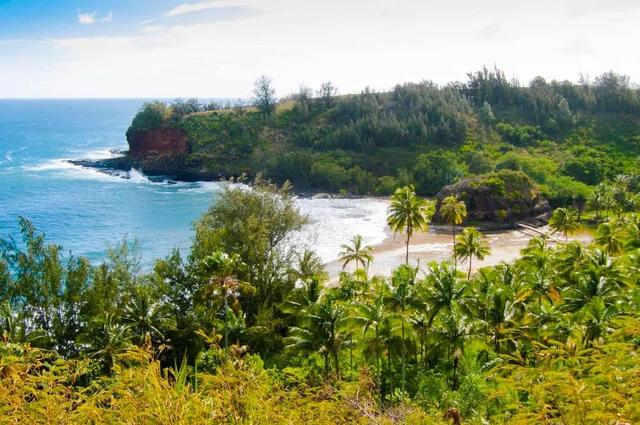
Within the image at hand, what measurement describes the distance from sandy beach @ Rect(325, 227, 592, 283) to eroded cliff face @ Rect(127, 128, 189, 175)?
66419 mm

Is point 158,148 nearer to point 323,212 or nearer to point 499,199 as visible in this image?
point 323,212

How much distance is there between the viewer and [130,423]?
962cm

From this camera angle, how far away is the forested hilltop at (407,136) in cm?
10900

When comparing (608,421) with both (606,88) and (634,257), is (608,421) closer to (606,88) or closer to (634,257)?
(634,257)

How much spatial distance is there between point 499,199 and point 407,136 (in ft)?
138

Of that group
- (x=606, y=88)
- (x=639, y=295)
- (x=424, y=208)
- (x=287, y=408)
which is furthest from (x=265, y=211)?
(x=606, y=88)

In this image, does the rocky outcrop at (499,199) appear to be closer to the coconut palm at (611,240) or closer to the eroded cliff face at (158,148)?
the coconut palm at (611,240)

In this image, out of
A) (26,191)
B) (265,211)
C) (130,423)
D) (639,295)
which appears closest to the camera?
(130,423)

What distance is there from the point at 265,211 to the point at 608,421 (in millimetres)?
42792

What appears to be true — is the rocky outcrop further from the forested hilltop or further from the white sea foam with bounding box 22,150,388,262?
the white sea foam with bounding box 22,150,388,262

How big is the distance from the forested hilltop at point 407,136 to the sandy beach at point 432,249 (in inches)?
768

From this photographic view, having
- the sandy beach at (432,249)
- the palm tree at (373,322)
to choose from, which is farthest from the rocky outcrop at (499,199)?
the palm tree at (373,322)

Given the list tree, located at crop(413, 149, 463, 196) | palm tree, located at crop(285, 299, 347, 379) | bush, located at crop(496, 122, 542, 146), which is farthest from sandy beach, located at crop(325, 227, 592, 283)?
bush, located at crop(496, 122, 542, 146)

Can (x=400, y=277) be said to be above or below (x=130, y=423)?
below
